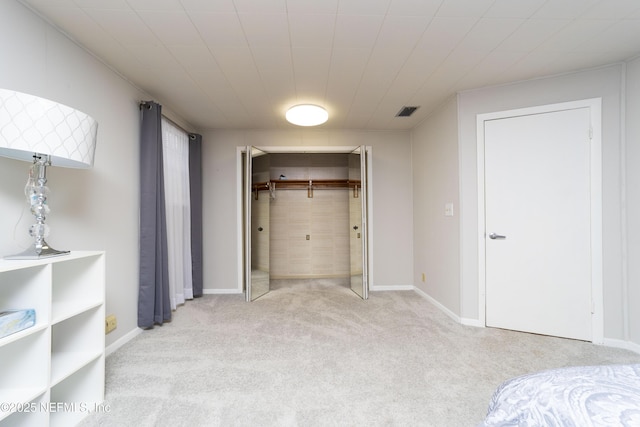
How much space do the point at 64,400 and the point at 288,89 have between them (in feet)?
9.28

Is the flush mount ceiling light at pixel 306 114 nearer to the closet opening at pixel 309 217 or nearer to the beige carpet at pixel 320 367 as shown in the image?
the closet opening at pixel 309 217

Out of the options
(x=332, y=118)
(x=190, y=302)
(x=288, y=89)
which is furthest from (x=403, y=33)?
(x=190, y=302)

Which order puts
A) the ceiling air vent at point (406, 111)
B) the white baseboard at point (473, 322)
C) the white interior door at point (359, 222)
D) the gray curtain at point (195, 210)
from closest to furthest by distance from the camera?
the white baseboard at point (473, 322) < the ceiling air vent at point (406, 111) < the gray curtain at point (195, 210) < the white interior door at point (359, 222)

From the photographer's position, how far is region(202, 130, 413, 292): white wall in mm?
3592

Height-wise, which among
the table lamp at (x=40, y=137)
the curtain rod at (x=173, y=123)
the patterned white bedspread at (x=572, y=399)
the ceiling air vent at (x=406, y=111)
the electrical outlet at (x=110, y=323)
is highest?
the ceiling air vent at (x=406, y=111)

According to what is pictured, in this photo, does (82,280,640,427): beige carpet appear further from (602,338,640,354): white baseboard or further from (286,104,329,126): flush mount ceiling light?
(286,104,329,126): flush mount ceiling light

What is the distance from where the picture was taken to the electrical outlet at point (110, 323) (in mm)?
1976

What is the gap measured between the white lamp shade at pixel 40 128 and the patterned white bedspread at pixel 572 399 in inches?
81.1

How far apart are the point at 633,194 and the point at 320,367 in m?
2.88

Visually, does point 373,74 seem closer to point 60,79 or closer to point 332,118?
point 332,118

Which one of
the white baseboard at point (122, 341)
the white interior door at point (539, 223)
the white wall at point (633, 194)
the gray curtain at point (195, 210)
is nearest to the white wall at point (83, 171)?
the white baseboard at point (122, 341)

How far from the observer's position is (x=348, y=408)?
1.42 metres

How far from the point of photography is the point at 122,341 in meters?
2.13

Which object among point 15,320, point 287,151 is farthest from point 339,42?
point 15,320
